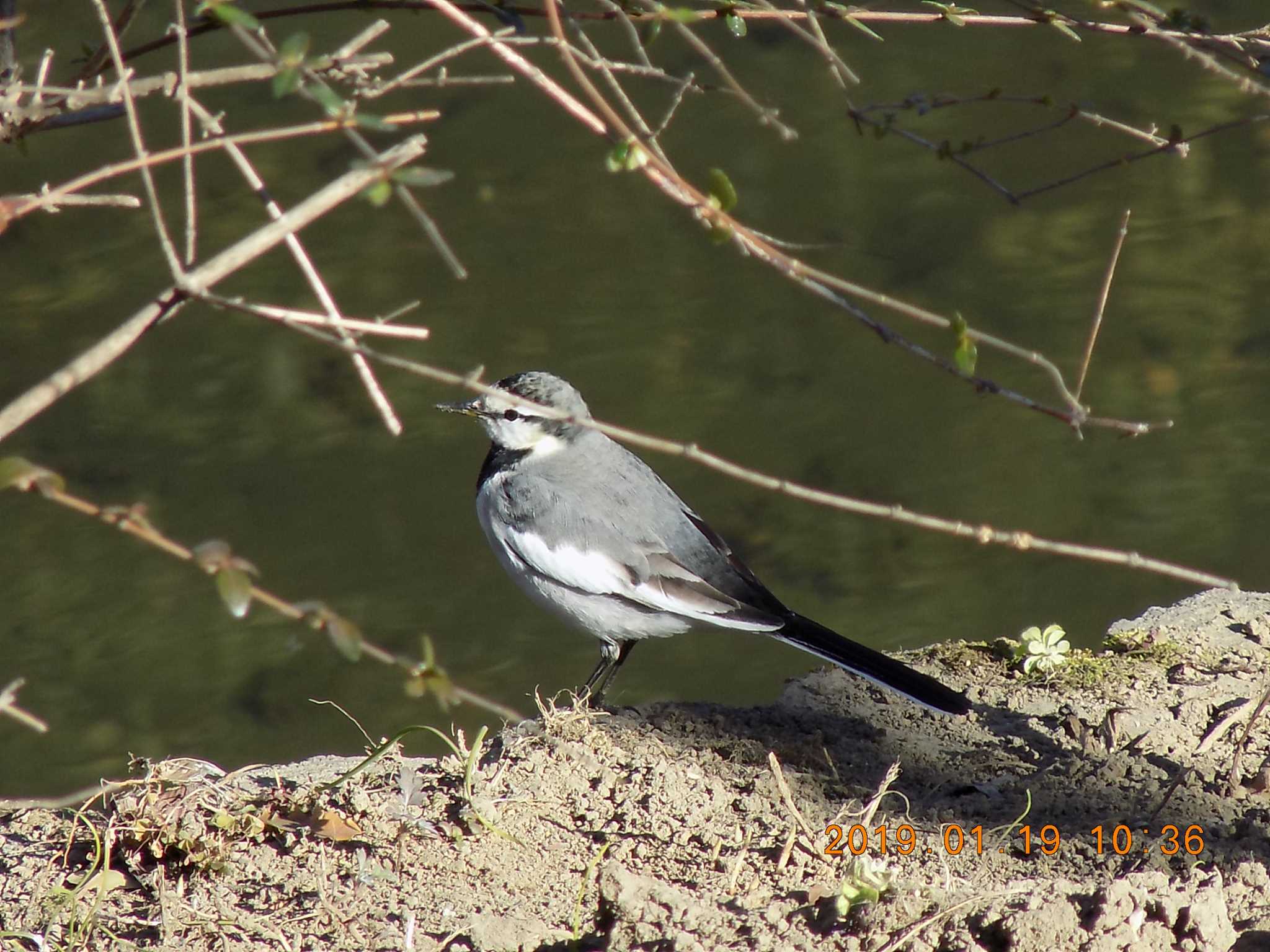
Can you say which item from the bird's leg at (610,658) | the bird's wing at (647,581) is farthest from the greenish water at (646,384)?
the bird's wing at (647,581)

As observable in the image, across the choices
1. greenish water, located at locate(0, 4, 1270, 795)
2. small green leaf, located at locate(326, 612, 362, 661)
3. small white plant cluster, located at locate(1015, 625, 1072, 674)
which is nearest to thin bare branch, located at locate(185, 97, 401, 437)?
small green leaf, located at locate(326, 612, 362, 661)

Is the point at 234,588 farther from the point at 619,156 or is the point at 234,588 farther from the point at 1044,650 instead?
the point at 1044,650

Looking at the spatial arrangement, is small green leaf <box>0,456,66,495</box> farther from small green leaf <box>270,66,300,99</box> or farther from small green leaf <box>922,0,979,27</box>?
small green leaf <box>922,0,979,27</box>

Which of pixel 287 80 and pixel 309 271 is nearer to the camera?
pixel 287 80

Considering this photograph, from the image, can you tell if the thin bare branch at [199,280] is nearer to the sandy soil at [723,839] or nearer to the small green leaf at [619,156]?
the small green leaf at [619,156]

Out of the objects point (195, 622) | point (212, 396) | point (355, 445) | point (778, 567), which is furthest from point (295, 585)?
point (778, 567)

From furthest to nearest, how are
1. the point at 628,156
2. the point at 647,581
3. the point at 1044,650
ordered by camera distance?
1. the point at 647,581
2. the point at 1044,650
3. the point at 628,156

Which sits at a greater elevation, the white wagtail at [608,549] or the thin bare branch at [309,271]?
the thin bare branch at [309,271]

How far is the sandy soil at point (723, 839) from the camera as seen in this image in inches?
105

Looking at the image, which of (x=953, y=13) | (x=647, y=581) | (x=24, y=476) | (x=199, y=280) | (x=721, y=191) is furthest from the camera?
(x=647, y=581)
